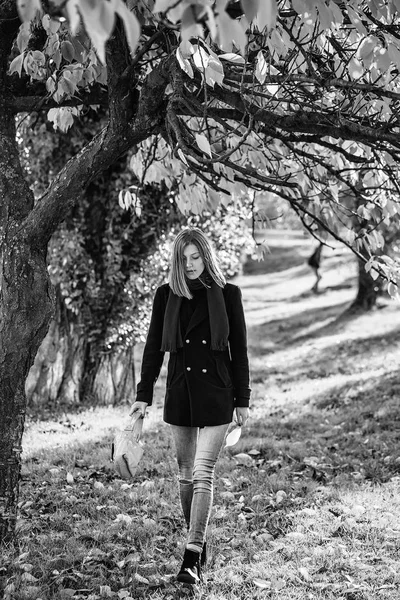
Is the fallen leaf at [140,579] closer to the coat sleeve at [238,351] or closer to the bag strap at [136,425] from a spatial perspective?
the bag strap at [136,425]

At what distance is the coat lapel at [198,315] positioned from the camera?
4.84m

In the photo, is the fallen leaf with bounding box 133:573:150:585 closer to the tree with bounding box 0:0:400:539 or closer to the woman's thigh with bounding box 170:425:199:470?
the woman's thigh with bounding box 170:425:199:470

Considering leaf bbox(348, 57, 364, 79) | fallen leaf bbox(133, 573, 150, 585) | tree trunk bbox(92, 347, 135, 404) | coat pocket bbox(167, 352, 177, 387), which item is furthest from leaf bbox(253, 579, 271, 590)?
tree trunk bbox(92, 347, 135, 404)

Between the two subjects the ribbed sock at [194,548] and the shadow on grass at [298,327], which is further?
the shadow on grass at [298,327]

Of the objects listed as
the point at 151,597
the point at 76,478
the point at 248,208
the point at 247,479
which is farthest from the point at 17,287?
the point at 248,208

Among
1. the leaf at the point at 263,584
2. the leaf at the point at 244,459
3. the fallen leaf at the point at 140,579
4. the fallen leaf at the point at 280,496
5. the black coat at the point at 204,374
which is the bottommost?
the leaf at the point at 244,459

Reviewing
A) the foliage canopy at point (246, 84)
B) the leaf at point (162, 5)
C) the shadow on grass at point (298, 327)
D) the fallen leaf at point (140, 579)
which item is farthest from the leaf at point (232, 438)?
the shadow on grass at point (298, 327)

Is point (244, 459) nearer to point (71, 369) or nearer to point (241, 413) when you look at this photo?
point (241, 413)

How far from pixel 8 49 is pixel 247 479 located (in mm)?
4470

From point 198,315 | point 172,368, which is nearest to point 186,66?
point 198,315

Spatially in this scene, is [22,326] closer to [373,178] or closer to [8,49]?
[8,49]

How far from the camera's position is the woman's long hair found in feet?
15.9

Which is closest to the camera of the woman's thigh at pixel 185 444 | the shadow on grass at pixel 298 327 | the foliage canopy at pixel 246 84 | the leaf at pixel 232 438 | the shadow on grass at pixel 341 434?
the foliage canopy at pixel 246 84

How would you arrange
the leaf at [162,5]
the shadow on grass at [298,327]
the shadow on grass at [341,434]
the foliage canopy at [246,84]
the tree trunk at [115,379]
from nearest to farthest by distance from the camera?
the leaf at [162,5]
the foliage canopy at [246,84]
the shadow on grass at [341,434]
the tree trunk at [115,379]
the shadow on grass at [298,327]
